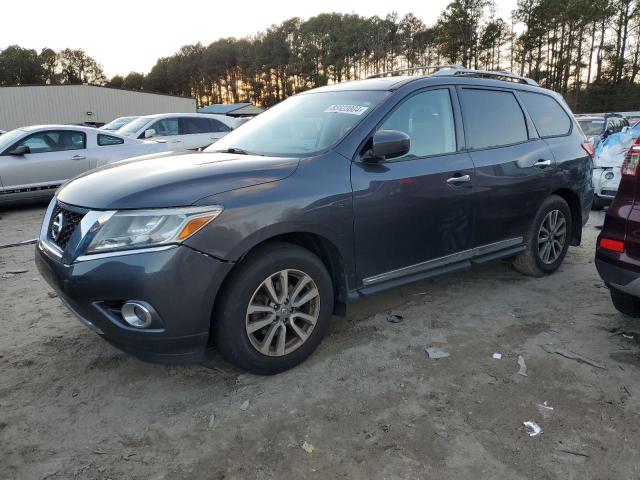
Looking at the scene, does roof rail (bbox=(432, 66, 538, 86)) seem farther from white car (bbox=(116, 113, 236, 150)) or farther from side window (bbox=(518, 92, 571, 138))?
white car (bbox=(116, 113, 236, 150))

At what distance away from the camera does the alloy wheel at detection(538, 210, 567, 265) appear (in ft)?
Answer: 15.2

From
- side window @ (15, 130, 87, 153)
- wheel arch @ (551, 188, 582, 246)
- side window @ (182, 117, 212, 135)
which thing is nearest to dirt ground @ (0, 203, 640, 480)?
wheel arch @ (551, 188, 582, 246)

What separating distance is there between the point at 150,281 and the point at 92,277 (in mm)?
320

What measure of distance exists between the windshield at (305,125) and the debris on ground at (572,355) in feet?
6.61

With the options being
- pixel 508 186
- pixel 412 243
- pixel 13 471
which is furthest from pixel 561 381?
pixel 13 471

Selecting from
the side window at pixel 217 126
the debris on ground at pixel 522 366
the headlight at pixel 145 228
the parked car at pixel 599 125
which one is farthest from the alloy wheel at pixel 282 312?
the parked car at pixel 599 125

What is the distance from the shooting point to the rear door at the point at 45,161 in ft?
27.2

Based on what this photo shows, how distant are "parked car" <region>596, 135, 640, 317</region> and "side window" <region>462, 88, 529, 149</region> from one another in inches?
41.6

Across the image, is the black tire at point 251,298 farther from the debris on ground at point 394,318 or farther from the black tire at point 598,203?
the black tire at point 598,203

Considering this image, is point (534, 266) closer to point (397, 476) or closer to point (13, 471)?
point (397, 476)

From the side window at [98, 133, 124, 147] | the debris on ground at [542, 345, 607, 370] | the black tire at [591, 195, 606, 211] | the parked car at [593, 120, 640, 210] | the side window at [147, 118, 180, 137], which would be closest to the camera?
the debris on ground at [542, 345, 607, 370]

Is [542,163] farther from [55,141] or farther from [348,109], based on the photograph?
[55,141]

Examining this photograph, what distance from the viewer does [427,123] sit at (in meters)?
3.63

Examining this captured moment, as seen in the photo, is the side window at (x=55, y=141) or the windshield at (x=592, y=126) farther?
the windshield at (x=592, y=126)
